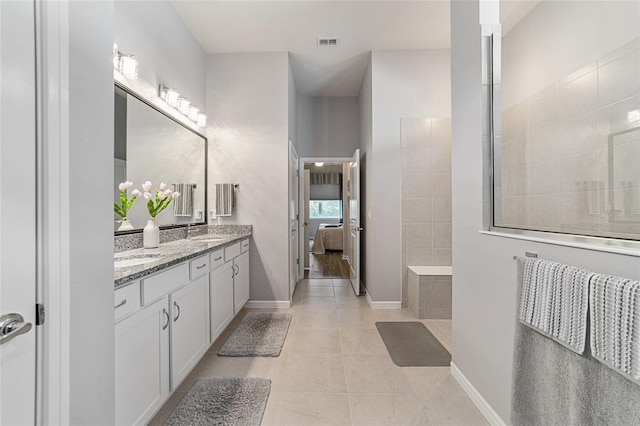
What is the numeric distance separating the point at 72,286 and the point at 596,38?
249 centimetres

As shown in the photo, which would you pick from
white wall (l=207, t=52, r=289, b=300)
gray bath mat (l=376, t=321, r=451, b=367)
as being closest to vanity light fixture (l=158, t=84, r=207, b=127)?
white wall (l=207, t=52, r=289, b=300)

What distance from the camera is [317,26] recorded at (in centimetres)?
308

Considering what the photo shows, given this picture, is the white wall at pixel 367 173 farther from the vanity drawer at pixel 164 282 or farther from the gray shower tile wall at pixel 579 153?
the vanity drawer at pixel 164 282

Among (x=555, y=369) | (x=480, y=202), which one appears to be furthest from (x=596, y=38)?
(x=555, y=369)

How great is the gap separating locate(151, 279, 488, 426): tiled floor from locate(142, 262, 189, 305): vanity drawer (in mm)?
727

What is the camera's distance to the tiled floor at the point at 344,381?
5.50ft

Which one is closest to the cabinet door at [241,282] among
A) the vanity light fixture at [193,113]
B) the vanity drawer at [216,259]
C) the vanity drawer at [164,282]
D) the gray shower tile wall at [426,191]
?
the vanity drawer at [216,259]

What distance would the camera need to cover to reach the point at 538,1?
5.72 ft

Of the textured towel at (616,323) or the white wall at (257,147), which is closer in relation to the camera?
the textured towel at (616,323)

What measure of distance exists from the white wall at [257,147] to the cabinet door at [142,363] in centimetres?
196
